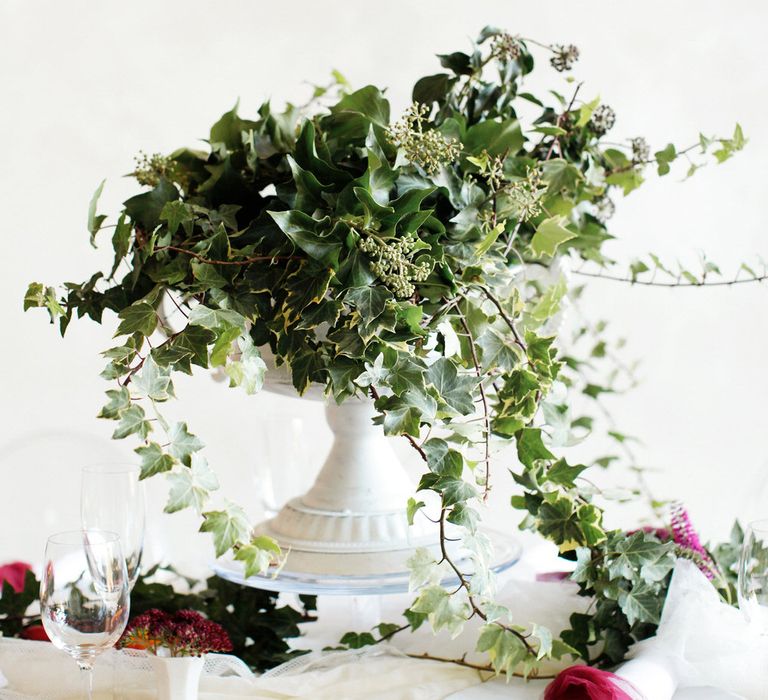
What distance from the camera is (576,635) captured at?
930 millimetres

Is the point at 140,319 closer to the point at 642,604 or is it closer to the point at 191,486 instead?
the point at 191,486

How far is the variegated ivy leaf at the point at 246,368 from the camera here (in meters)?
0.74

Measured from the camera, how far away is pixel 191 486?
26.8 inches

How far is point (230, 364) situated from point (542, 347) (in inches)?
11.2

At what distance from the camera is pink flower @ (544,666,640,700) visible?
78cm

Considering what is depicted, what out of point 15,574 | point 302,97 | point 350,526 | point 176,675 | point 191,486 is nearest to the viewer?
point 191,486

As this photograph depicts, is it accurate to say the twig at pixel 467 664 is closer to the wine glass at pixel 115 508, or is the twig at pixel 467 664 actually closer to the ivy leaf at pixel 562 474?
the ivy leaf at pixel 562 474

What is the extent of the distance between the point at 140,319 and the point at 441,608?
0.34 metres

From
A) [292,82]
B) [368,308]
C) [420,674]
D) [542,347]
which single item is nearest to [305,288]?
[368,308]

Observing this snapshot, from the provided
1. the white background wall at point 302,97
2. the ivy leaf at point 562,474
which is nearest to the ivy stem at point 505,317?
the ivy leaf at point 562,474

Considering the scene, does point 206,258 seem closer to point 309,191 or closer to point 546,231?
point 309,191

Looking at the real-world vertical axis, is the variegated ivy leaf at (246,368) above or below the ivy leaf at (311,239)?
below

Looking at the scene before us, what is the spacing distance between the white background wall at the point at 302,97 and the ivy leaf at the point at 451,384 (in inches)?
55.1

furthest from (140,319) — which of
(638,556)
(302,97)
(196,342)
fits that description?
(302,97)
